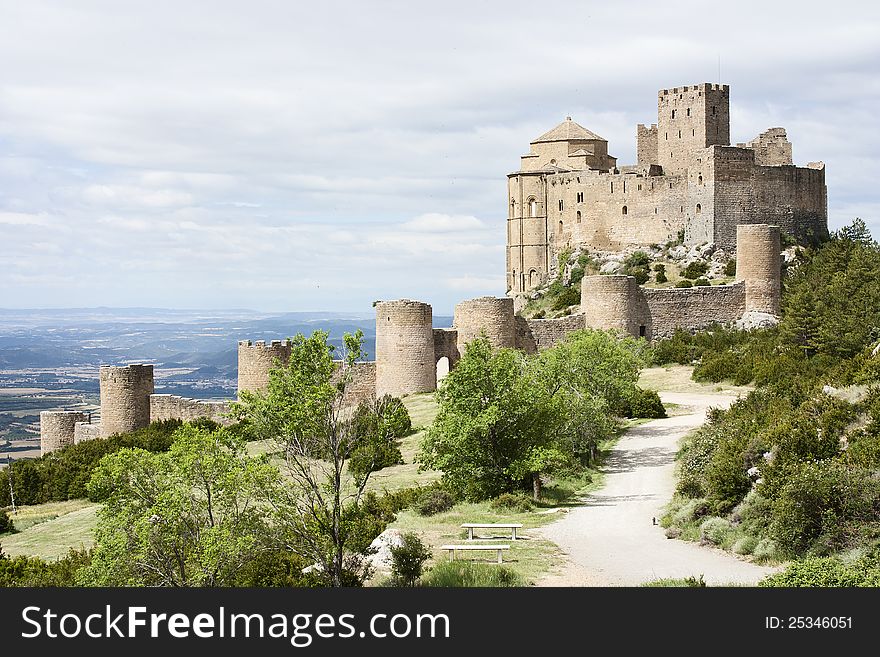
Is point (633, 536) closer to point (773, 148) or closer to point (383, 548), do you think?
point (383, 548)

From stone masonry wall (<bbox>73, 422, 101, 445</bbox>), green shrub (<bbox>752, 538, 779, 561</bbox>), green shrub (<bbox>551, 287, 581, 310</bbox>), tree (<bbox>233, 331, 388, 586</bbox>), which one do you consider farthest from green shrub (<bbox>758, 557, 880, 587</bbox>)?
green shrub (<bbox>551, 287, 581, 310</bbox>)

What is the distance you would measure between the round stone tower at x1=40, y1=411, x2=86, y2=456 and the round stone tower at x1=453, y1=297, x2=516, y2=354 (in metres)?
14.2

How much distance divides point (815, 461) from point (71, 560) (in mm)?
12226

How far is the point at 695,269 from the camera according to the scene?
169 feet

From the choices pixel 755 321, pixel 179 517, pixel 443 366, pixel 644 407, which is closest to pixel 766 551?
pixel 179 517

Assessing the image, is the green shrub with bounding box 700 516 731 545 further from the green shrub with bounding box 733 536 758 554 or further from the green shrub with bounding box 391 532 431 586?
the green shrub with bounding box 391 532 431 586

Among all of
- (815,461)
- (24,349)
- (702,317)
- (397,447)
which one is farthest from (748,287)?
(24,349)

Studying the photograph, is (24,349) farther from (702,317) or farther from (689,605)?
(689,605)

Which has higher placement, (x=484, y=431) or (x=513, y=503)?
(x=484, y=431)

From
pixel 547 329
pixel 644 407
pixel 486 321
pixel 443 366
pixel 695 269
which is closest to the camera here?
pixel 644 407

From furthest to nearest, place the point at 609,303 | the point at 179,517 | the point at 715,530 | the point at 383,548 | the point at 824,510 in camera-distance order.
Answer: the point at 609,303
the point at 715,530
the point at 383,548
the point at 824,510
the point at 179,517

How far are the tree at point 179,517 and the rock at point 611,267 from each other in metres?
40.0

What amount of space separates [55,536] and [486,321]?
60.0ft

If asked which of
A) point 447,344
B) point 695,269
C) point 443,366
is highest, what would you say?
point 695,269
